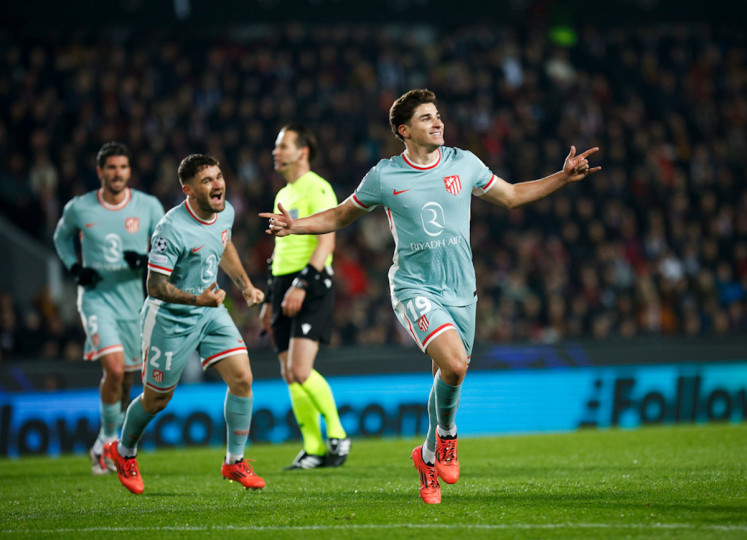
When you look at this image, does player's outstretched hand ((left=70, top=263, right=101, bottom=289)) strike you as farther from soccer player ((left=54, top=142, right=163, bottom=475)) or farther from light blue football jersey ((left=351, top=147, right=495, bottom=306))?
light blue football jersey ((left=351, top=147, right=495, bottom=306))

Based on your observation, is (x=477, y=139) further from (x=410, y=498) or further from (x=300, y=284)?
(x=410, y=498)

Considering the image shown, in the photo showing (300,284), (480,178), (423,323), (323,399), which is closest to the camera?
(423,323)

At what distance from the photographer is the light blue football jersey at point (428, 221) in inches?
237

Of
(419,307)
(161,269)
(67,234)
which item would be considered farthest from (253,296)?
(67,234)

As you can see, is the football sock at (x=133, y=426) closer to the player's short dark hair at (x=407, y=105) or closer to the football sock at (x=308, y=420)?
the football sock at (x=308, y=420)

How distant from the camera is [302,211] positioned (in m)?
8.21

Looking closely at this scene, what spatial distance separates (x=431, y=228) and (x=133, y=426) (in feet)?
8.64

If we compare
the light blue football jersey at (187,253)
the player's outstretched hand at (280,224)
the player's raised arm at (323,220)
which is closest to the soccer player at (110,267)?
the light blue football jersey at (187,253)

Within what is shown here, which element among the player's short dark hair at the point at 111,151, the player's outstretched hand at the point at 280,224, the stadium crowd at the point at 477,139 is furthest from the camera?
the stadium crowd at the point at 477,139

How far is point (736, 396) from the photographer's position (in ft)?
40.4

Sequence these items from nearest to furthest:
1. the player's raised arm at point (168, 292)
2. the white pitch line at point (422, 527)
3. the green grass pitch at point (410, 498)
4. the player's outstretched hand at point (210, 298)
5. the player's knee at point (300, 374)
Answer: the white pitch line at point (422, 527) → the green grass pitch at point (410, 498) → the player's outstretched hand at point (210, 298) → the player's raised arm at point (168, 292) → the player's knee at point (300, 374)

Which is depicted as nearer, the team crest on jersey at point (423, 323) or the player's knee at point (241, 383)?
the team crest on jersey at point (423, 323)

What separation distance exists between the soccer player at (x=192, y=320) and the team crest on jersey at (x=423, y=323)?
123 centimetres

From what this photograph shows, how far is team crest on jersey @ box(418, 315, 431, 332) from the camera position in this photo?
230 inches
